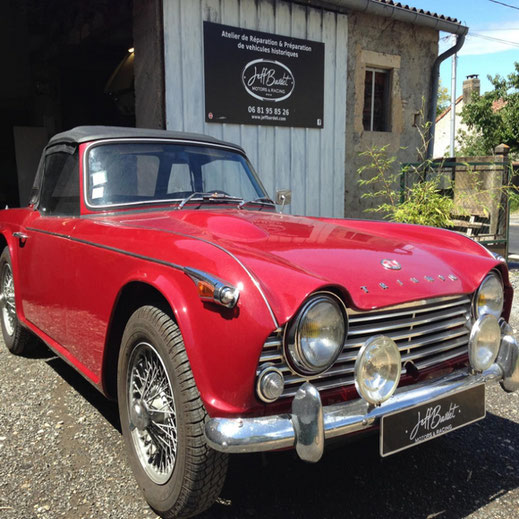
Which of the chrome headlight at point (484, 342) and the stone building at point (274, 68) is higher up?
the stone building at point (274, 68)

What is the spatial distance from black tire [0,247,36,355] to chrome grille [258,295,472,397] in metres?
2.62

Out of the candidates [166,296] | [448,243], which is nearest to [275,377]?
[166,296]

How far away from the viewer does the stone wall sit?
303 inches

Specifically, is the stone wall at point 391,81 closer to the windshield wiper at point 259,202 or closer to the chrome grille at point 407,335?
the windshield wiper at point 259,202

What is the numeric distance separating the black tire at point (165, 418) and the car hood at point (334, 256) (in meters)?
0.35

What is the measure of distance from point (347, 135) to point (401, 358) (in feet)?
20.4

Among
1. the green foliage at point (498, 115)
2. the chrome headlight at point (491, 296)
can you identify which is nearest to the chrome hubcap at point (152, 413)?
the chrome headlight at point (491, 296)

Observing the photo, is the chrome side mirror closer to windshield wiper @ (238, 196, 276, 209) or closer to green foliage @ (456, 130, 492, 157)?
Result: windshield wiper @ (238, 196, 276, 209)

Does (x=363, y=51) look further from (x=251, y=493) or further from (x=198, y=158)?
(x=251, y=493)

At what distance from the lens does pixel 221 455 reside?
1742 millimetres

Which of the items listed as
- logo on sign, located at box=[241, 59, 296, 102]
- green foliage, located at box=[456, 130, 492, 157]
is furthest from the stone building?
green foliage, located at box=[456, 130, 492, 157]

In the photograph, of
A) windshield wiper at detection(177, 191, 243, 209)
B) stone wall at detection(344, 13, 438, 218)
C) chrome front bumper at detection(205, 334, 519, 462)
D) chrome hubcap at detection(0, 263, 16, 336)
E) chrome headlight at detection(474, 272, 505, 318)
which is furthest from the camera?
stone wall at detection(344, 13, 438, 218)

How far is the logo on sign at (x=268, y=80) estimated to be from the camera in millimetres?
6480

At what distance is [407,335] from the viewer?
1.99 m
